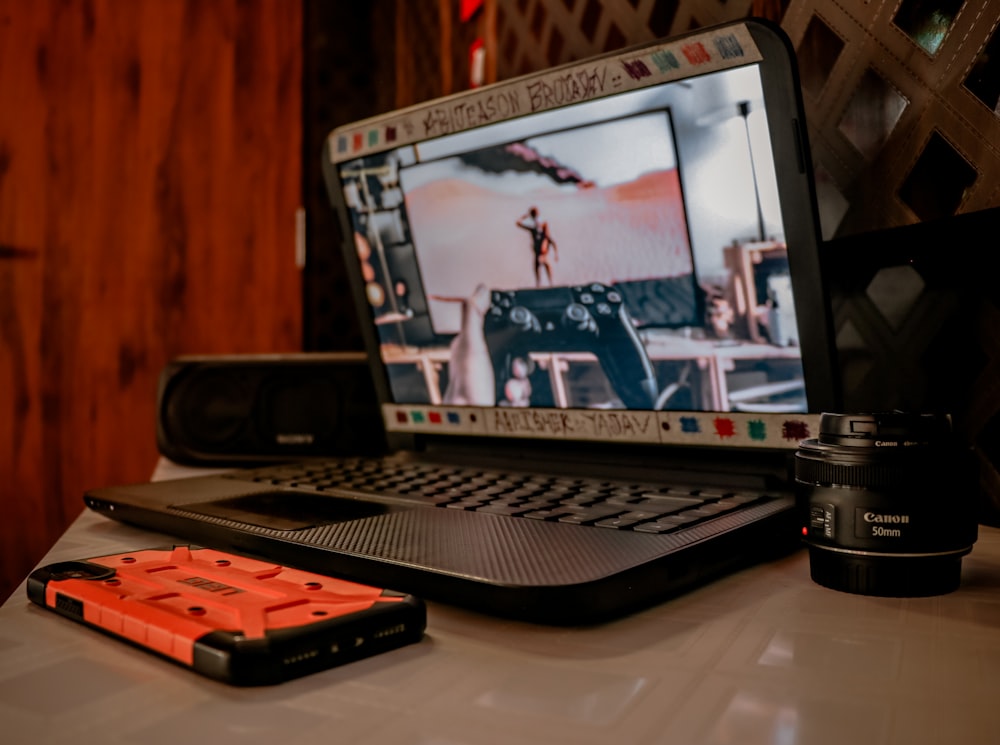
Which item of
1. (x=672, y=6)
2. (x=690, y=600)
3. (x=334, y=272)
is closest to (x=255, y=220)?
(x=334, y=272)

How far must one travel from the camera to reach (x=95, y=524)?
0.71 metres

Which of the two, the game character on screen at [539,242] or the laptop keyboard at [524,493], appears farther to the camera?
the game character on screen at [539,242]

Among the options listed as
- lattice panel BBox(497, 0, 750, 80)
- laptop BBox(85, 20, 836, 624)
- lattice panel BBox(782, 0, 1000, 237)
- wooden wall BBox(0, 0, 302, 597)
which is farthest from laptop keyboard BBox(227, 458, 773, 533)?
wooden wall BBox(0, 0, 302, 597)

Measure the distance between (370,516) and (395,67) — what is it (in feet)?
5.04

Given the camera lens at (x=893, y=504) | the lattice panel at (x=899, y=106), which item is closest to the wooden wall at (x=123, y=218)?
the lattice panel at (x=899, y=106)

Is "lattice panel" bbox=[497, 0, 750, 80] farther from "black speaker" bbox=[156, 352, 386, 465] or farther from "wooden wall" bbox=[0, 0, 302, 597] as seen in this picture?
"wooden wall" bbox=[0, 0, 302, 597]

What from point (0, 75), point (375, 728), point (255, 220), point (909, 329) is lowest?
point (375, 728)

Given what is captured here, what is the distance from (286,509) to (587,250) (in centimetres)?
34

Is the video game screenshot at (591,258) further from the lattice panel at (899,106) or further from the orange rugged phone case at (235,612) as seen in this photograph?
the orange rugged phone case at (235,612)

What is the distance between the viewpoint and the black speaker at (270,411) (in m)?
1.10

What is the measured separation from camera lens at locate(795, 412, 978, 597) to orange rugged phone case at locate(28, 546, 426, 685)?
244mm

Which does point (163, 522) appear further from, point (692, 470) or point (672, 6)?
point (672, 6)

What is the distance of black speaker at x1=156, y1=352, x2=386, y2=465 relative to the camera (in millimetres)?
1101

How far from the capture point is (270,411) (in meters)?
1.12
